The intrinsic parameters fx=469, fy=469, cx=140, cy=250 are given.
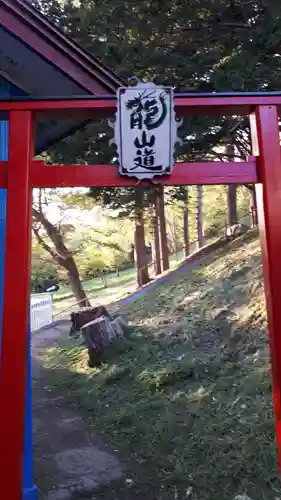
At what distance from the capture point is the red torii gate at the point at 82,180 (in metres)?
2.87

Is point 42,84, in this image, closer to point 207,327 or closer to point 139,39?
point 139,39

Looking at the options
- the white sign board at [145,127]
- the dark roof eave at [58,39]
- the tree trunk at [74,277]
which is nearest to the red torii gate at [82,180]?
the white sign board at [145,127]

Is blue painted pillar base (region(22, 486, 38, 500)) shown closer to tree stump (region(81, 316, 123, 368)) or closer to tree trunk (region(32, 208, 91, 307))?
tree stump (region(81, 316, 123, 368))

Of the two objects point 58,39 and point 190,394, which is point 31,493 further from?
point 58,39

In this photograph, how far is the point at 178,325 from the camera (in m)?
9.53

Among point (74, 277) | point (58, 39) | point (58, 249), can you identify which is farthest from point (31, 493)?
point (74, 277)

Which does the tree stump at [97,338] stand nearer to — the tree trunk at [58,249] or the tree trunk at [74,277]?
the tree trunk at [58,249]

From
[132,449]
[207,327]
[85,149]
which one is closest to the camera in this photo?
[132,449]

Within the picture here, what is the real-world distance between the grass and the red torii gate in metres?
1.97

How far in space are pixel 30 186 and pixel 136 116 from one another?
2.70 ft

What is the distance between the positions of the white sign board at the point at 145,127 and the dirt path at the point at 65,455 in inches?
134

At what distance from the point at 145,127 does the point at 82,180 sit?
533mm

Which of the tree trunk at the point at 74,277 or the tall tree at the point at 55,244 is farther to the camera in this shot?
the tree trunk at the point at 74,277

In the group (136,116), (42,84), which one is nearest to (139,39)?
(42,84)
